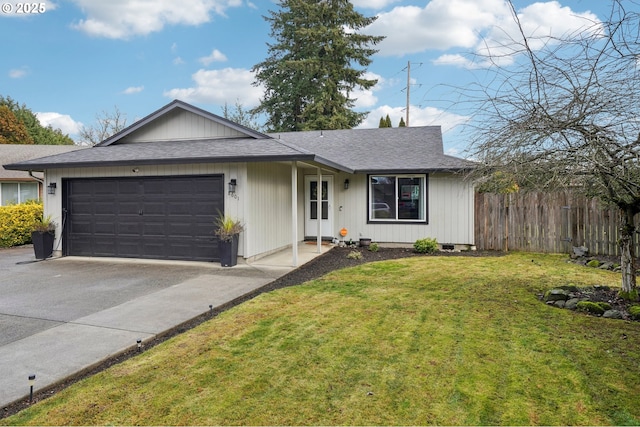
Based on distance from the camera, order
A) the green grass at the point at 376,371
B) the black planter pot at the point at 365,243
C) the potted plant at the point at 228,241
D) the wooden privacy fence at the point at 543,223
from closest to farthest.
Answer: the green grass at the point at 376,371, the potted plant at the point at 228,241, the wooden privacy fence at the point at 543,223, the black planter pot at the point at 365,243

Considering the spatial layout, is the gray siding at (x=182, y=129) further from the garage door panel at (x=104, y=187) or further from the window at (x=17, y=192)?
the window at (x=17, y=192)

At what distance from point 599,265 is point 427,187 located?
462 centimetres

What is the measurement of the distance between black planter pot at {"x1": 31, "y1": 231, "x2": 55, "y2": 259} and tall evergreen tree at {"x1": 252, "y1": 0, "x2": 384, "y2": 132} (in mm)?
18656

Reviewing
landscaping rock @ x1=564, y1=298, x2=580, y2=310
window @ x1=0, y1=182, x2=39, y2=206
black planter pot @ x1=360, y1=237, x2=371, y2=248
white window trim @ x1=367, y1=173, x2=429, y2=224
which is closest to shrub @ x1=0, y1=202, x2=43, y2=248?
window @ x1=0, y1=182, x2=39, y2=206

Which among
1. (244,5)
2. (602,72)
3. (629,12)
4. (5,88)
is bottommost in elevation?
(602,72)

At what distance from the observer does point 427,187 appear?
37.3ft

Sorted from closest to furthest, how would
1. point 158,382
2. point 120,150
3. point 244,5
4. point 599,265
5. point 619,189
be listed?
point 158,382 < point 619,189 < point 599,265 < point 120,150 < point 244,5

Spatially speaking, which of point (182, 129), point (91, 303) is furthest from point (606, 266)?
point (182, 129)

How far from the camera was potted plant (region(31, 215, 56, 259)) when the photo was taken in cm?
952

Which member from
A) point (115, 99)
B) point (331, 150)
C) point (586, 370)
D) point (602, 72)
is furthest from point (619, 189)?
point (115, 99)

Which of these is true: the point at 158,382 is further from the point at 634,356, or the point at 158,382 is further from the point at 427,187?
the point at 427,187

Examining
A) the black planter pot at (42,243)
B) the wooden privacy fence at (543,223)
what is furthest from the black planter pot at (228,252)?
the wooden privacy fence at (543,223)

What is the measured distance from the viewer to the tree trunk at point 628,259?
509 centimetres

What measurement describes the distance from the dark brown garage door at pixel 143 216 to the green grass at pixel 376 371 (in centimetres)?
417
